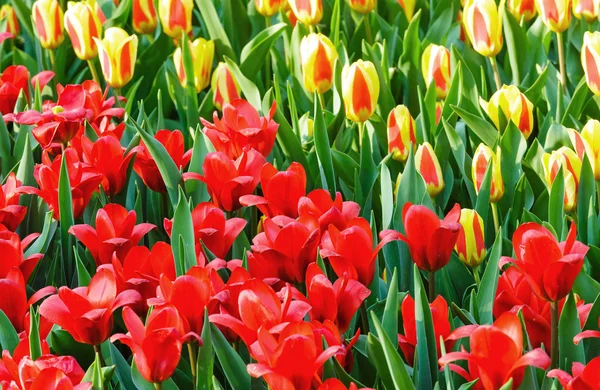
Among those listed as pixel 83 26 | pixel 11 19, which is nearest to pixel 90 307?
pixel 83 26

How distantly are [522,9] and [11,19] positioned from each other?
1.51 meters

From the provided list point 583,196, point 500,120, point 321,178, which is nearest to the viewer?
point 583,196

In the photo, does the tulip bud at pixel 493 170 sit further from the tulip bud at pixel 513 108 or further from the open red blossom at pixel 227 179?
the open red blossom at pixel 227 179

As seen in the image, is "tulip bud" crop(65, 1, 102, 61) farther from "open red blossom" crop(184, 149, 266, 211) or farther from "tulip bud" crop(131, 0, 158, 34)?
"open red blossom" crop(184, 149, 266, 211)

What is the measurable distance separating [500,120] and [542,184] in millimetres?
156

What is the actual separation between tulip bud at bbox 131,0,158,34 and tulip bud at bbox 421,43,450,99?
799 millimetres

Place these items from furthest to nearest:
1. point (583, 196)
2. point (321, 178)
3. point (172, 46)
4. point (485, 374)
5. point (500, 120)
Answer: point (172, 46)
point (500, 120)
point (321, 178)
point (583, 196)
point (485, 374)

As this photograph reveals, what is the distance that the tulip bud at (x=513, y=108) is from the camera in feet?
6.11

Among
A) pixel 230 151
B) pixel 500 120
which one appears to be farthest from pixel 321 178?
pixel 500 120

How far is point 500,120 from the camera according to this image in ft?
6.18

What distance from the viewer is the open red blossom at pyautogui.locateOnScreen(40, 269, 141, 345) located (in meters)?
1.16

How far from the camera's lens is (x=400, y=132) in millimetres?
1840

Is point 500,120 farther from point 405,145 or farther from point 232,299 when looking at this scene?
point 232,299

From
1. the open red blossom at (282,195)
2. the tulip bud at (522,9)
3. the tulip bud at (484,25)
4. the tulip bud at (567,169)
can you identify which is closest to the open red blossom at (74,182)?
the open red blossom at (282,195)
